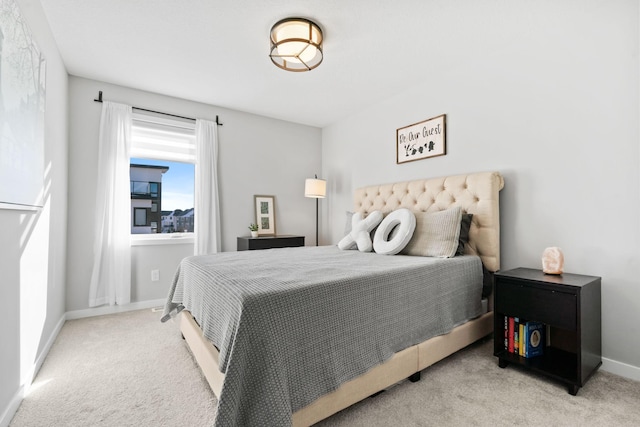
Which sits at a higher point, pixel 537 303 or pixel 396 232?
pixel 396 232

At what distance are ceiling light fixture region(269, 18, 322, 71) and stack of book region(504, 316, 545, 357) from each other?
2.42 metres

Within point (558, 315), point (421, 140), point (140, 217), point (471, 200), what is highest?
point (421, 140)

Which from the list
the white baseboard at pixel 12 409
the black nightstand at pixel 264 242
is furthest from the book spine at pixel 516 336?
the white baseboard at pixel 12 409

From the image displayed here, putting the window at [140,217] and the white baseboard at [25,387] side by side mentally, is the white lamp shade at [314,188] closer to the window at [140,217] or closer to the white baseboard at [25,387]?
the window at [140,217]

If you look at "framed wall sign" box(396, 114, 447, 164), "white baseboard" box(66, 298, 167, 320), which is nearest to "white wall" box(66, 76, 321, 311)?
"white baseboard" box(66, 298, 167, 320)

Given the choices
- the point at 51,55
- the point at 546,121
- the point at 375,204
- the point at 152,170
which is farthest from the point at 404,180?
the point at 51,55

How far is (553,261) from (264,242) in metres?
2.86

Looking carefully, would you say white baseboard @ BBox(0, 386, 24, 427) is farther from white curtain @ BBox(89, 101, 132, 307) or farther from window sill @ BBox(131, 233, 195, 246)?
window sill @ BBox(131, 233, 195, 246)

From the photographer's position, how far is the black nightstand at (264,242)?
3615 millimetres

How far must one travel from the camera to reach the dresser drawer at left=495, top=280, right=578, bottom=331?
1671 millimetres

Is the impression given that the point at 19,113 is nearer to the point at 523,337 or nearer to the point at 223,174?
the point at 223,174

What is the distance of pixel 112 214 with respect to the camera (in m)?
3.11

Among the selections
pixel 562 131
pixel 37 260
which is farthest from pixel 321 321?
pixel 562 131

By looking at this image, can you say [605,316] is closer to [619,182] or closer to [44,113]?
[619,182]
